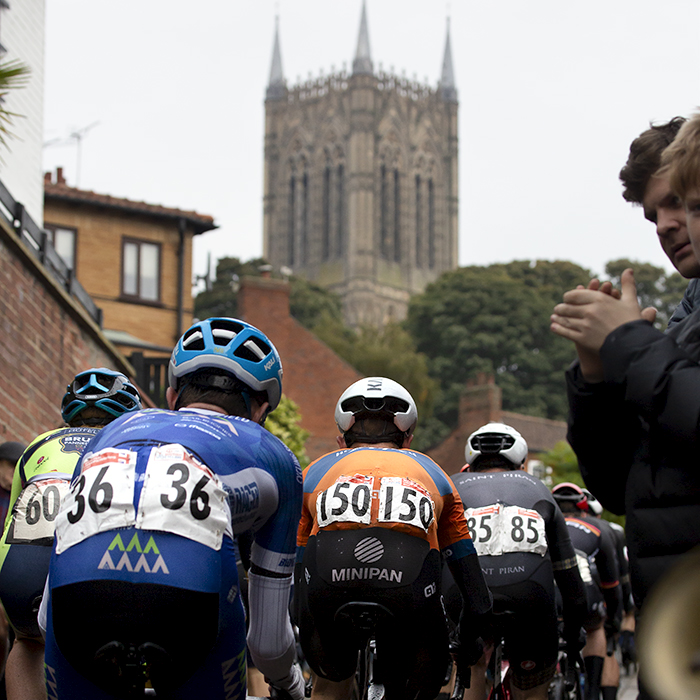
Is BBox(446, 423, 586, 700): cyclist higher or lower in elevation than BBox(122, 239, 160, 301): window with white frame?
lower

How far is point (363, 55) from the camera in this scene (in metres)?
148

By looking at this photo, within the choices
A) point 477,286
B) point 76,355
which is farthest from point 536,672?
point 477,286

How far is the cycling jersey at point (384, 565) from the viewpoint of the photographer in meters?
5.81

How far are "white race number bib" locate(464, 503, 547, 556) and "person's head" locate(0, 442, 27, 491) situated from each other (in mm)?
3423

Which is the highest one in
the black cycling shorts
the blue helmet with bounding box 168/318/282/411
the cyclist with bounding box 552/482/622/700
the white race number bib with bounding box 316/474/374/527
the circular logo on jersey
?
the blue helmet with bounding box 168/318/282/411

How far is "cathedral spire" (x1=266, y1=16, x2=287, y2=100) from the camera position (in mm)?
150125

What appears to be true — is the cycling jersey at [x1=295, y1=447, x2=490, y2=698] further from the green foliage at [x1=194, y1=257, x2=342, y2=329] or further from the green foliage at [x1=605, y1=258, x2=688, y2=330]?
the green foliage at [x1=605, y1=258, x2=688, y2=330]

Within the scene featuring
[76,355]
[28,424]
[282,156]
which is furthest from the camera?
[282,156]

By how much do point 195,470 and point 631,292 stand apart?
1481mm

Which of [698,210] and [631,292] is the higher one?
[698,210]

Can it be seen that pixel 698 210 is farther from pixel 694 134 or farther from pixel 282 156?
pixel 282 156

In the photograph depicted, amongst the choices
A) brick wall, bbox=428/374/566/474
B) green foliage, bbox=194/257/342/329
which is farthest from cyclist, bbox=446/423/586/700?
green foliage, bbox=194/257/342/329

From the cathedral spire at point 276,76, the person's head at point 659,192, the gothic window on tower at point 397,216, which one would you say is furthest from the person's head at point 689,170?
the cathedral spire at point 276,76

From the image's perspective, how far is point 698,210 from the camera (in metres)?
3.18
